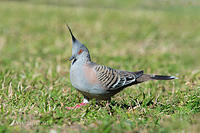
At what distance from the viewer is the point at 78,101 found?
4.39m

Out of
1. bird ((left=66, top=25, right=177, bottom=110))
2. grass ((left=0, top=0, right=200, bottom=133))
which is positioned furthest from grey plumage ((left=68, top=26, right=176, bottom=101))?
grass ((left=0, top=0, right=200, bottom=133))

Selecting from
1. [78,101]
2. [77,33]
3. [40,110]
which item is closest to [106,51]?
[77,33]

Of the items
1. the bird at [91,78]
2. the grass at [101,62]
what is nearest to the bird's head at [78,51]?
the bird at [91,78]

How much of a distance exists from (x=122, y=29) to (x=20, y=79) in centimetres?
733

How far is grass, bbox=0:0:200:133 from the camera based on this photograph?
3.41m

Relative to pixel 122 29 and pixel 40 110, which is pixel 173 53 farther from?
pixel 40 110

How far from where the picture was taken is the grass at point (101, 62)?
3.41m

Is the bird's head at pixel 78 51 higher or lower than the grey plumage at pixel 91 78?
higher

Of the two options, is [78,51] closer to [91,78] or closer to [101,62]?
[91,78]

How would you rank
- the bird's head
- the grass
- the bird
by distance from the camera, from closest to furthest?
the grass → the bird → the bird's head

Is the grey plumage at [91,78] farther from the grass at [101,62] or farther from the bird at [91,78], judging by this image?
the grass at [101,62]

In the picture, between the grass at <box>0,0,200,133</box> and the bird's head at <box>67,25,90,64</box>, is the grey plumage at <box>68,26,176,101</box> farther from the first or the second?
the grass at <box>0,0,200,133</box>

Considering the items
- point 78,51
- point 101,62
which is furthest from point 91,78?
point 101,62

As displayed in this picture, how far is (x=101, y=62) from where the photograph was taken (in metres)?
7.72
